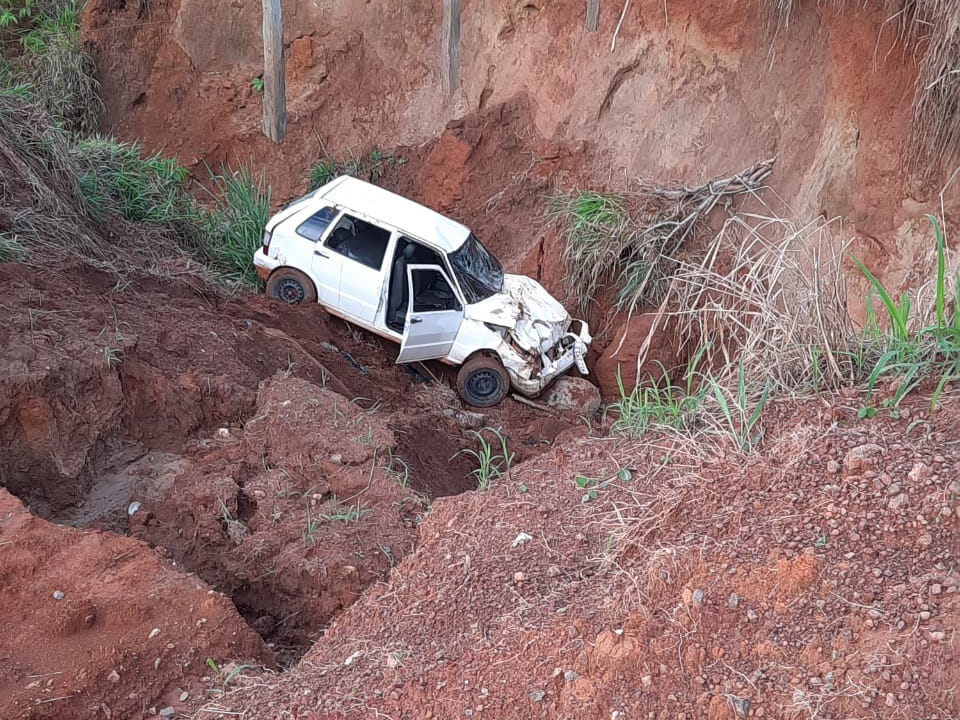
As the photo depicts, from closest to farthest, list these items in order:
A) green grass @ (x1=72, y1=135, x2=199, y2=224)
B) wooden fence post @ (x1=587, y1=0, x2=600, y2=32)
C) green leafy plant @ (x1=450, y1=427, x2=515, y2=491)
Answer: green leafy plant @ (x1=450, y1=427, x2=515, y2=491) < green grass @ (x1=72, y1=135, x2=199, y2=224) < wooden fence post @ (x1=587, y1=0, x2=600, y2=32)

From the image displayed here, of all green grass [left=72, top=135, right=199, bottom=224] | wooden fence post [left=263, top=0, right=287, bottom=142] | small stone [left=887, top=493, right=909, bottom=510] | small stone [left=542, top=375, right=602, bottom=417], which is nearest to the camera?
small stone [left=887, top=493, right=909, bottom=510]

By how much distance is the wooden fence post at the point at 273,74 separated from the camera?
10820 mm

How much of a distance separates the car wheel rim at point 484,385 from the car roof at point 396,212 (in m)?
1.26

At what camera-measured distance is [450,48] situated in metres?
11.9

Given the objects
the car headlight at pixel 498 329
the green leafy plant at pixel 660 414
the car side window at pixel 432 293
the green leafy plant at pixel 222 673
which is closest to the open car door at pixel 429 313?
the car side window at pixel 432 293

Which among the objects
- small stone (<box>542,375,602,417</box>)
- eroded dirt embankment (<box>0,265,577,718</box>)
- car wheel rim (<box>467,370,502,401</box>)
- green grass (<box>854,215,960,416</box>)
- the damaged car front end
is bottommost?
small stone (<box>542,375,602,417</box>)

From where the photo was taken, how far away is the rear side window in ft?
28.4

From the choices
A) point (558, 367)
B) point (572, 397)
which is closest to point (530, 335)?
point (558, 367)

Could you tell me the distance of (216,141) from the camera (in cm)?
1280

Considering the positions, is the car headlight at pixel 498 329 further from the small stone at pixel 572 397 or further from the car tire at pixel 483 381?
the small stone at pixel 572 397

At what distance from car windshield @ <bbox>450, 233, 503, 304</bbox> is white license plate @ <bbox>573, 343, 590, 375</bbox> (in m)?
0.99

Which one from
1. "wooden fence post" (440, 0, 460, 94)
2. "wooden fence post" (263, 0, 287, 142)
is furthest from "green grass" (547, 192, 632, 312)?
"wooden fence post" (263, 0, 287, 142)

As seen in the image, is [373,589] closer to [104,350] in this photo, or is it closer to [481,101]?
[104,350]

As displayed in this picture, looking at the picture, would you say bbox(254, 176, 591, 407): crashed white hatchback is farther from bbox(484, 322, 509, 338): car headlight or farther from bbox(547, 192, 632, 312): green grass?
bbox(547, 192, 632, 312): green grass
